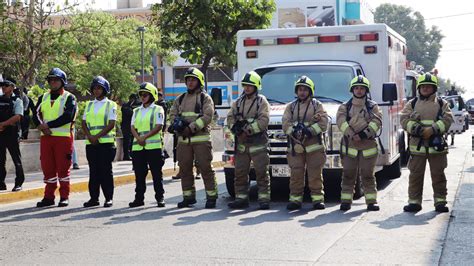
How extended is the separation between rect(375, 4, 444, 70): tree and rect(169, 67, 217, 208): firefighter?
4229 inches

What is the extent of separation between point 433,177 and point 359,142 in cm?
106

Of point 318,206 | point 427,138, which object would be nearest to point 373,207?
point 318,206

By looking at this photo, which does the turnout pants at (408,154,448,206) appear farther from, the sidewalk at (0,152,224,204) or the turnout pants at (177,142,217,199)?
the sidewalk at (0,152,224,204)

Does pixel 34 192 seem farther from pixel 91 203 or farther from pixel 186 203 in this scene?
pixel 186 203

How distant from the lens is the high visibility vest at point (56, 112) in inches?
435

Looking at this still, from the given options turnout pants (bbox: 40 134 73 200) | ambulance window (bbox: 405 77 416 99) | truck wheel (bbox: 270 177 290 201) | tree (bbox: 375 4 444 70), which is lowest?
truck wheel (bbox: 270 177 290 201)

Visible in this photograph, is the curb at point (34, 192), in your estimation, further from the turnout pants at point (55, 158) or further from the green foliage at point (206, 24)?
the green foliage at point (206, 24)

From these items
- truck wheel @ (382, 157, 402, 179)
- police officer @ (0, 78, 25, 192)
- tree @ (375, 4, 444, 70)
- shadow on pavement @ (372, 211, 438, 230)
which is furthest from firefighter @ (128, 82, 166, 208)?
tree @ (375, 4, 444, 70)

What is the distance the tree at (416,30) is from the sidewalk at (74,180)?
100m

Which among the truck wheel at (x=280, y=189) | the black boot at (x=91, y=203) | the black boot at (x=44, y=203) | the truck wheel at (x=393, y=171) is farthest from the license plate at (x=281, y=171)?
the truck wheel at (x=393, y=171)

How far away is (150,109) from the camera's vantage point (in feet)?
36.7

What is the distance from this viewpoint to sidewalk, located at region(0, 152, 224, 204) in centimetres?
1228

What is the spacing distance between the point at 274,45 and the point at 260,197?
3.31 m

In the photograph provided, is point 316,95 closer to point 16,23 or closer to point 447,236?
point 447,236
